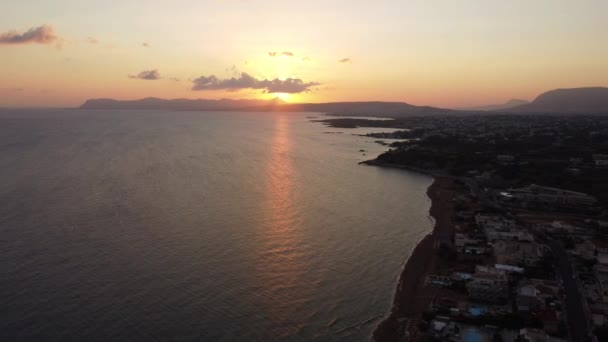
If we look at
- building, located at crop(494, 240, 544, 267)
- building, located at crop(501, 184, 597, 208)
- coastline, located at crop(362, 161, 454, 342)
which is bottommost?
coastline, located at crop(362, 161, 454, 342)

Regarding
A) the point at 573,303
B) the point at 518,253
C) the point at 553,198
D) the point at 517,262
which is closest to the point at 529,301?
the point at 573,303

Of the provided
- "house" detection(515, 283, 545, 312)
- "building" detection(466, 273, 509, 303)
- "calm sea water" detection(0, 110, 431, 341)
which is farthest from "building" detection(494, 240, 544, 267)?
"calm sea water" detection(0, 110, 431, 341)

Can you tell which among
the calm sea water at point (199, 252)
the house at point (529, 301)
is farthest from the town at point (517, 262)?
the calm sea water at point (199, 252)

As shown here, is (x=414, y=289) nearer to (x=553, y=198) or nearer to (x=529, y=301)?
(x=529, y=301)

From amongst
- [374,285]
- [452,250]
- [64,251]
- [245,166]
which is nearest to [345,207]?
[452,250]

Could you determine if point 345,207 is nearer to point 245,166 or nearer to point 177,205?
point 177,205

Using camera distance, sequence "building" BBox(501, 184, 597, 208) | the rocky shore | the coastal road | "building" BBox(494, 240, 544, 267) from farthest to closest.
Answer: "building" BBox(501, 184, 597, 208) < "building" BBox(494, 240, 544, 267) < the rocky shore < the coastal road

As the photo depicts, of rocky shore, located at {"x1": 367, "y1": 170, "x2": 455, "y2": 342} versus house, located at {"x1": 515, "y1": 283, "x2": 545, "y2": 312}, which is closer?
rocky shore, located at {"x1": 367, "y1": 170, "x2": 455, "y2": 342}

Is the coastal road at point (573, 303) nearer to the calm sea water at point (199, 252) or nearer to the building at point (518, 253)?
the building at point (518, 253)

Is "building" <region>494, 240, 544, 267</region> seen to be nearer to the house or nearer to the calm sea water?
the house
